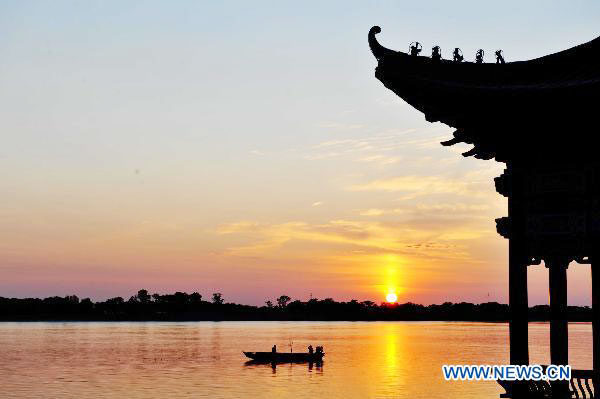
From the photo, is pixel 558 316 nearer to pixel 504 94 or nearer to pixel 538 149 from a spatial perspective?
pixel 538 149

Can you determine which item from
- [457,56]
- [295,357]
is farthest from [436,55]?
[295,357]

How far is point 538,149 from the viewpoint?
16750 mm

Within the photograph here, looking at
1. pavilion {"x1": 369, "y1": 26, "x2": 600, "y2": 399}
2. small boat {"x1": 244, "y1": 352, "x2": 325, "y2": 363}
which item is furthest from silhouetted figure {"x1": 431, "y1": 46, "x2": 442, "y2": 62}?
small boat {"x1": 244, "y1": 352, "x2": 325, "y2": 363}

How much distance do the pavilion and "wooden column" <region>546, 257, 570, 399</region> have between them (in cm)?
2

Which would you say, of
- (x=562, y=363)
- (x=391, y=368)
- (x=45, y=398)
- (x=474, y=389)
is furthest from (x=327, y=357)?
(x=562, y=363)

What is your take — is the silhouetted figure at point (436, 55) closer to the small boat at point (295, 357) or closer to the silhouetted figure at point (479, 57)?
the silhouetted figure at point (479, 57)

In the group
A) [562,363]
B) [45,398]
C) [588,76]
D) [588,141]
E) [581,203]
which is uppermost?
[588,76]

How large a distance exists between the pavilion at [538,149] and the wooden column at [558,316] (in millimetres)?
20

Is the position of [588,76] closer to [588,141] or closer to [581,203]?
[588,141]

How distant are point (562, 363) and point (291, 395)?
68.8m

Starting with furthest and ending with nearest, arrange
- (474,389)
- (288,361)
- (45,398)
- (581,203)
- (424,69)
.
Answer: (288,361) → (474,389) → (45,398) → (424,69) → (581,203)

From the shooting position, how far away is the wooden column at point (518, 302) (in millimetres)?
16266

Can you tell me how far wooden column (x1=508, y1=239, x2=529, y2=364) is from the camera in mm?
16266

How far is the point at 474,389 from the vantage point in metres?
90.3
